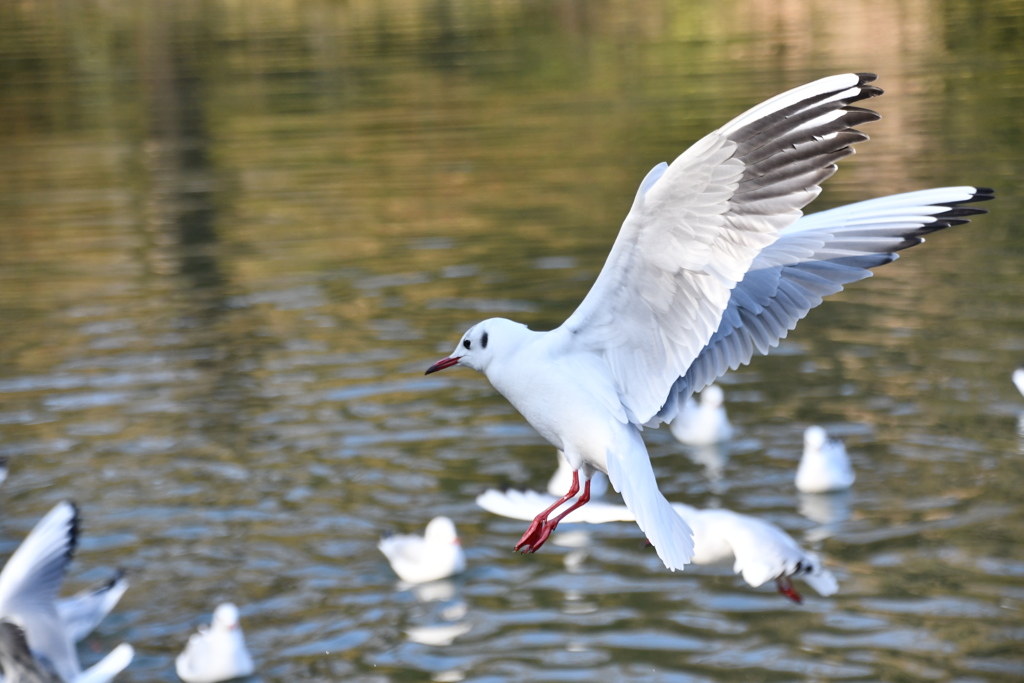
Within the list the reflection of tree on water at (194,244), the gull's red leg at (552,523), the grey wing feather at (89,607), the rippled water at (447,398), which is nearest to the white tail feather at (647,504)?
the gull's red leg at (552,523)

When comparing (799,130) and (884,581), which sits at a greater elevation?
(799,130)

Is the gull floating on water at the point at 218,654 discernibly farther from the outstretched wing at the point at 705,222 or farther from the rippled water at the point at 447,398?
the outstretched wing at the point at 705,222

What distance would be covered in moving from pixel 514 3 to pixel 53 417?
132 ft

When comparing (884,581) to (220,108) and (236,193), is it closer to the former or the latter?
(236,193)

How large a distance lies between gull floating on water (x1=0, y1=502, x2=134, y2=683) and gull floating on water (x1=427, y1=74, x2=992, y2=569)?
2751 millimetres

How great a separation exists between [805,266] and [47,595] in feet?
12.9

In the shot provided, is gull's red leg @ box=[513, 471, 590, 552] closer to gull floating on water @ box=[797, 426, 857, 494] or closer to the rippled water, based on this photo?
the rippled water

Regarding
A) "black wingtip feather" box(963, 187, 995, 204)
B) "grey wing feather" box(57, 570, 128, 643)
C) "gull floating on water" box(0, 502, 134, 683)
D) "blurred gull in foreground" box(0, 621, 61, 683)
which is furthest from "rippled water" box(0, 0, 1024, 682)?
"black wingtip feather" box(963, 187, 995, 204)

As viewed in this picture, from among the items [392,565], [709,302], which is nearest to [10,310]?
[392,565]

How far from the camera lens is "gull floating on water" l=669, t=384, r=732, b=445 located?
30.1ft

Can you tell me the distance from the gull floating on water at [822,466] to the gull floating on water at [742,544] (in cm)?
108

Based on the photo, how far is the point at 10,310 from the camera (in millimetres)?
13828

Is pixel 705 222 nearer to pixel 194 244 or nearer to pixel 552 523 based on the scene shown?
pixel 552 523

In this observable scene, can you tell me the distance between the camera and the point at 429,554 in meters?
7.60
